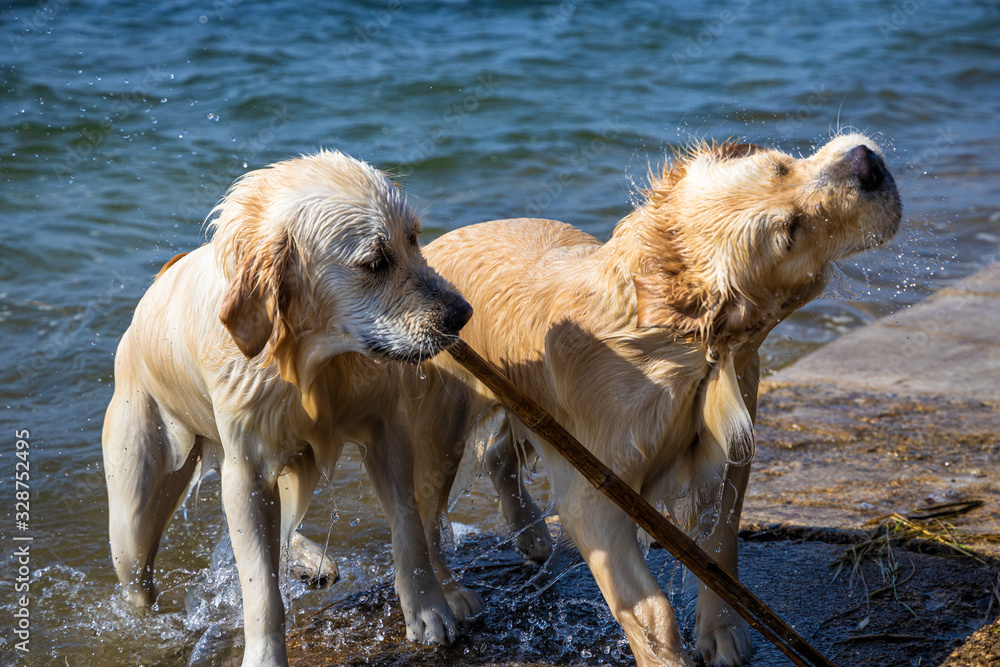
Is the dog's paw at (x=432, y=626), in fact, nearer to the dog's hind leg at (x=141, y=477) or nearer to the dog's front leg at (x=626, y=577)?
the dog's front leg at (x=626, y=577)

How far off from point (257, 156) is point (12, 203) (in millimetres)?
2432

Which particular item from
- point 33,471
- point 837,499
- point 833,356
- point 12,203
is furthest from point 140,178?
point 837,499

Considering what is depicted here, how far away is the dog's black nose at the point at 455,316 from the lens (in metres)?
3.08

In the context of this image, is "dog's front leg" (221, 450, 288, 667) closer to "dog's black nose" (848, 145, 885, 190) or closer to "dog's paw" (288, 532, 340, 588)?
"dog's paw" (288, 532, 340, 588)

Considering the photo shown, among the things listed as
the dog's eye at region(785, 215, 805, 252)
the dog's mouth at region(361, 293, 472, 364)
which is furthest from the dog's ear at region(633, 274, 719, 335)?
the dog's mouth at region(361, 293, 472, 364)

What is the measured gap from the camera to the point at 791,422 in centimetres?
Result: 548

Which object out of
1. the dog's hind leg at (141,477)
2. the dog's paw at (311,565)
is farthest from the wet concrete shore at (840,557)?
the dog's hind leg at (141,477)

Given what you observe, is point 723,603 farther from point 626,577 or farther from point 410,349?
point 410,349

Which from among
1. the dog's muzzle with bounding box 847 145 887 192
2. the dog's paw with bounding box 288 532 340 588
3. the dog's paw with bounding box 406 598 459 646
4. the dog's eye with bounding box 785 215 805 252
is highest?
the dog's muzzle with bounding box 847 145 887 192

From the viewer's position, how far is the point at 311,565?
4430mm

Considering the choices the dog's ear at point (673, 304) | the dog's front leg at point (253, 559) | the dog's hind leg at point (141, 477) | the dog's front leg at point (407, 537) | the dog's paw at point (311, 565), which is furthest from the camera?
the dog's paw at point (311, 565)

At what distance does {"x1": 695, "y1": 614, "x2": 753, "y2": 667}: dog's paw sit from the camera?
3578 millimetres

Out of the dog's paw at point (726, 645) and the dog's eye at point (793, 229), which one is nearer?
the dog's eye at point (793, 229)

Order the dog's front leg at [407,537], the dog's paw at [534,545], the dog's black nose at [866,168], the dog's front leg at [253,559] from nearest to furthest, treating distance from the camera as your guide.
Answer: the dog's black nose at [866,168], the dog's front leg at [253,559], the dog's front leg at [407,537], the dog's paw at [534,545]
